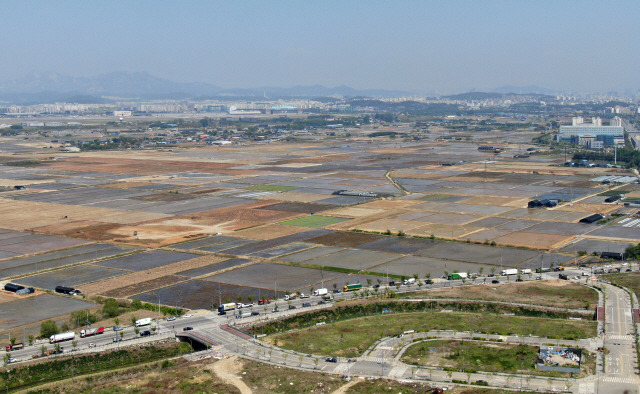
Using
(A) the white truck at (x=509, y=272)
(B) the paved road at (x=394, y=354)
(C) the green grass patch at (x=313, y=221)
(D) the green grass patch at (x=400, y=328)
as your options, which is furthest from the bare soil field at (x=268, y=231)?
(D) the green grass patch at (x=400, y=328)

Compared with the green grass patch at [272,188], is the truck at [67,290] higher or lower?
lower

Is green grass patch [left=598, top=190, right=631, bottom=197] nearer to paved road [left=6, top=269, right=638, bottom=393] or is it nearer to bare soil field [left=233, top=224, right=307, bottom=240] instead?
bare soil field [left=233, top=224, right=307, bottom=240]

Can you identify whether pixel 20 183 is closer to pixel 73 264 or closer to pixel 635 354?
pixel 73 264

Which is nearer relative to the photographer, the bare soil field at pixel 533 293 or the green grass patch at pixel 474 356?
the green grass patch at pixel 474 356

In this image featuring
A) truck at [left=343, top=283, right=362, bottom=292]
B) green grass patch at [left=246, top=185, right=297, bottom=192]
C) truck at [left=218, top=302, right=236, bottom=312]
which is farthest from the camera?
green grass patch at [left=246, top=185, right=297, bottom=192]

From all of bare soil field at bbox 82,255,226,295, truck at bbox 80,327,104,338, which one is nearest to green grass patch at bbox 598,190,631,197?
bare soil field at bbox 82,255,226,295

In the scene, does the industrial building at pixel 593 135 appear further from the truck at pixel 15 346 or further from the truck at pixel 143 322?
the truck at pixel 15 346

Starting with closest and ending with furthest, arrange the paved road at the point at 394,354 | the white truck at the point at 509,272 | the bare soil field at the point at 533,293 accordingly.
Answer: the paved road at the point at 394,354, the bare soil field at the point at 533,293, the white truck at the point at 509,272
